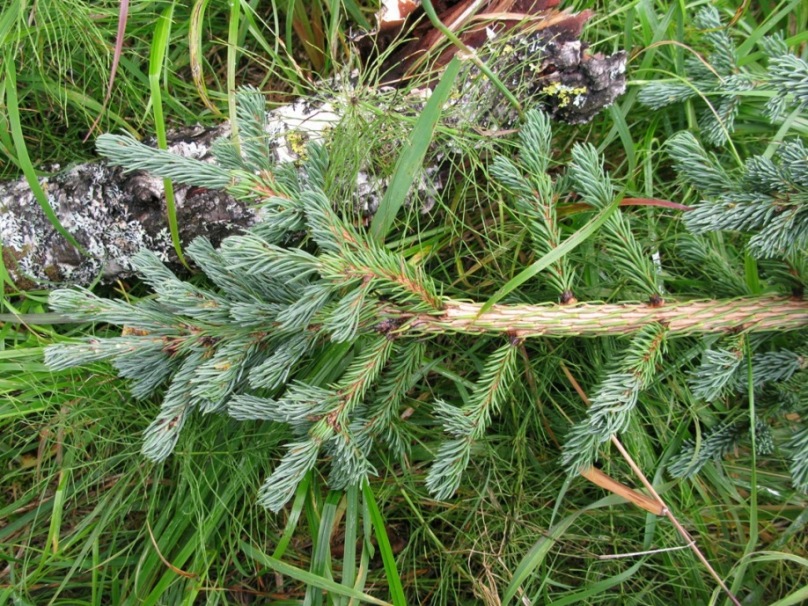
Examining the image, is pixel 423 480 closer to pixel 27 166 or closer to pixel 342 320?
pixel 342 320

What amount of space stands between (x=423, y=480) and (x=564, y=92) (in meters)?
1.05

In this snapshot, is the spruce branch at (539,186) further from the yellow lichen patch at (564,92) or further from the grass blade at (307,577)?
the grass blade at (307,577)

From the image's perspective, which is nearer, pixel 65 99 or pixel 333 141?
pixel 333 141

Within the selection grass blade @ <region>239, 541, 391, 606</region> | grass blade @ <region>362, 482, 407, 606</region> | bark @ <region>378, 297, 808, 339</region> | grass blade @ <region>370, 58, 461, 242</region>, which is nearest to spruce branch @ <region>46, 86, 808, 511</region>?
bark @ <region>378, 297, 808, 339</region>

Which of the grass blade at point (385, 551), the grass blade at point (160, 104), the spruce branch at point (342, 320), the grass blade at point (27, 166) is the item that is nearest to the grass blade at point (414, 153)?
the spruce branch at point (342, 320)

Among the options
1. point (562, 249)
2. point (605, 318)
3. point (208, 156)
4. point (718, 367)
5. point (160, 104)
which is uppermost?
point (160, 104)

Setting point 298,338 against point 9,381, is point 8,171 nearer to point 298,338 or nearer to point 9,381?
point 9,381

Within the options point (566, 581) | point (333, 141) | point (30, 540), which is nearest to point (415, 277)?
point (333, 141)

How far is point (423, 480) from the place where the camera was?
63.8 inches

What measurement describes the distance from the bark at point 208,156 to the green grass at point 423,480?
0.12 metres

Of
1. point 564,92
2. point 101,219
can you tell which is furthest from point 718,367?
point 101,219

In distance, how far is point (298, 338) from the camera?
119cm

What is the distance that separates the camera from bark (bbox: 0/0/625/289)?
57.5 inches

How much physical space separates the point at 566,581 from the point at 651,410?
20.2 inches
